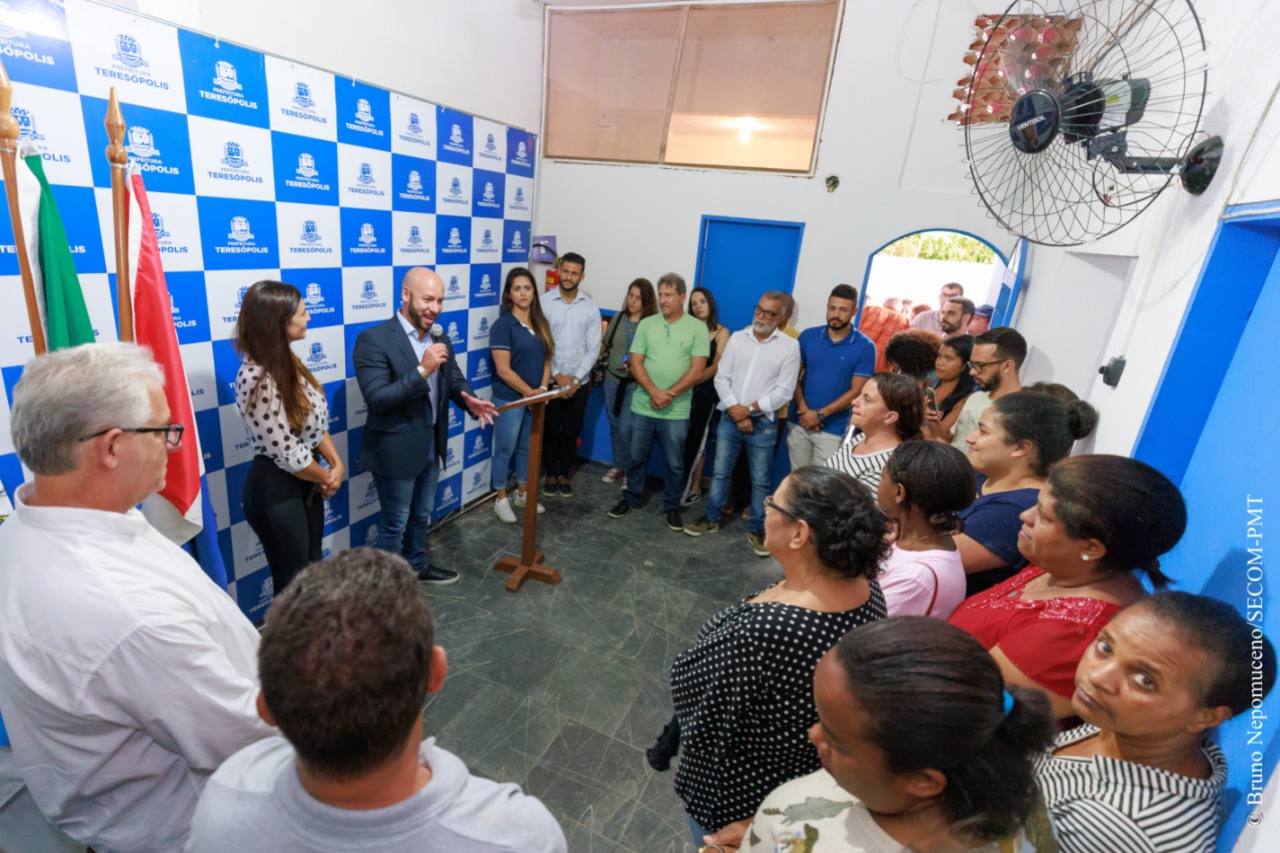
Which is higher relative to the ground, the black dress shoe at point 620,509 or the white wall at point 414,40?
the white wall at point 414,40

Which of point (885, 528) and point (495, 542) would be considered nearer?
point (885, 528)

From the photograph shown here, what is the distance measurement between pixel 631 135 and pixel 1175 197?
3.39 metres

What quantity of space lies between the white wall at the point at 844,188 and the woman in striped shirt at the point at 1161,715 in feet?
10.9

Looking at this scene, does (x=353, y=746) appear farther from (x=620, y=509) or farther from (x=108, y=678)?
(x=620, y=509)

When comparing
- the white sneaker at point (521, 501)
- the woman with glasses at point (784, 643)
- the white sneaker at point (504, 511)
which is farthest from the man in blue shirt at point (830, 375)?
the woman with glasses at point (784, 643)

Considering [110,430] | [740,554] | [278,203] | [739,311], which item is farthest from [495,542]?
[110,430]

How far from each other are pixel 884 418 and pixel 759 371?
61.8 inches

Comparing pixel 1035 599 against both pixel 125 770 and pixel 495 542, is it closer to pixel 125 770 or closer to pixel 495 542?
pixel 125 770

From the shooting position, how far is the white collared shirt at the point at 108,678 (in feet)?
3.12

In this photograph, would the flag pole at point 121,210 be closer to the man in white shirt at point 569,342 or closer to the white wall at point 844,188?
the man in white shirt at point 569,342

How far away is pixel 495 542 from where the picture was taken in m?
3.62

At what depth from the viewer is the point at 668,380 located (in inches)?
156

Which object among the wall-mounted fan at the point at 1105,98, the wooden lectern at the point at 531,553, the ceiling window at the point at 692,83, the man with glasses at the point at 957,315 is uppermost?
the ceiling window at the point at 692,83

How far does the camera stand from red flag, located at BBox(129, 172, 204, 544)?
1.81 metres
